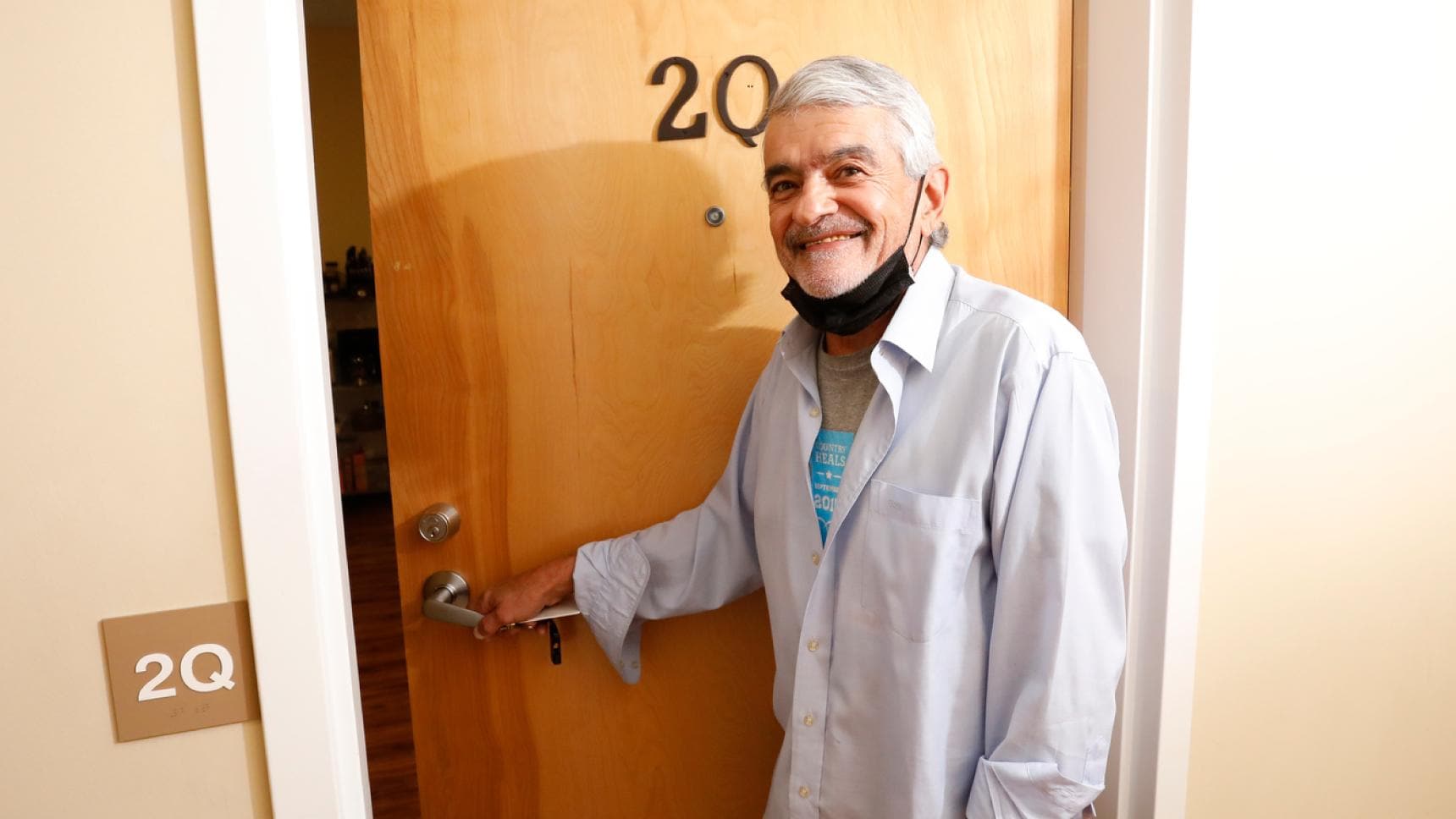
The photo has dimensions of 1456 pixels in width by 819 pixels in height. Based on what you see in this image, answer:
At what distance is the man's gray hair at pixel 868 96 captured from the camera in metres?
0.94

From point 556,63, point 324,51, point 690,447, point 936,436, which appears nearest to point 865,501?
point 936,436

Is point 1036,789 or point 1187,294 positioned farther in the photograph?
point 1187,294

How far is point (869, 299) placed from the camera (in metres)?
0.99

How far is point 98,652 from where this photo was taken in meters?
0.70

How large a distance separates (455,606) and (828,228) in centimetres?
71

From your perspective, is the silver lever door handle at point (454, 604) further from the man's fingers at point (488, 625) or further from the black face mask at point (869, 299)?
the black face mask at point (869, 299)

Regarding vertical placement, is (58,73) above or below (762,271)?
above

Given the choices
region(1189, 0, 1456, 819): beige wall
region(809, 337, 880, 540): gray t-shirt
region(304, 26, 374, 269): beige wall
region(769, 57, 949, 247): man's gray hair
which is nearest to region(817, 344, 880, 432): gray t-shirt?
region(809, 337, 880, 540): gray t-shirt

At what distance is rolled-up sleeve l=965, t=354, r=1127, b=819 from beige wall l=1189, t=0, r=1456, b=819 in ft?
1.44

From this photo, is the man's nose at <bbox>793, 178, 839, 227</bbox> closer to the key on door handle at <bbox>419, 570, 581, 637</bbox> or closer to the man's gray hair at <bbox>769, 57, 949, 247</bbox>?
the man's gray hair at <bbox>769, 57, 949, 247</bbox>

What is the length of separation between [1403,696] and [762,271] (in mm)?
1326

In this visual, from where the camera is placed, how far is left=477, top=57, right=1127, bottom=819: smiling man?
35.4 inches

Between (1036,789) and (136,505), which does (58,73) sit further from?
(1036,789)

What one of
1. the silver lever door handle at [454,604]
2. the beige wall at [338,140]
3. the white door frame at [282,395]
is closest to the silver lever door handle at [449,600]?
the silver lever door handle at [454,604]
